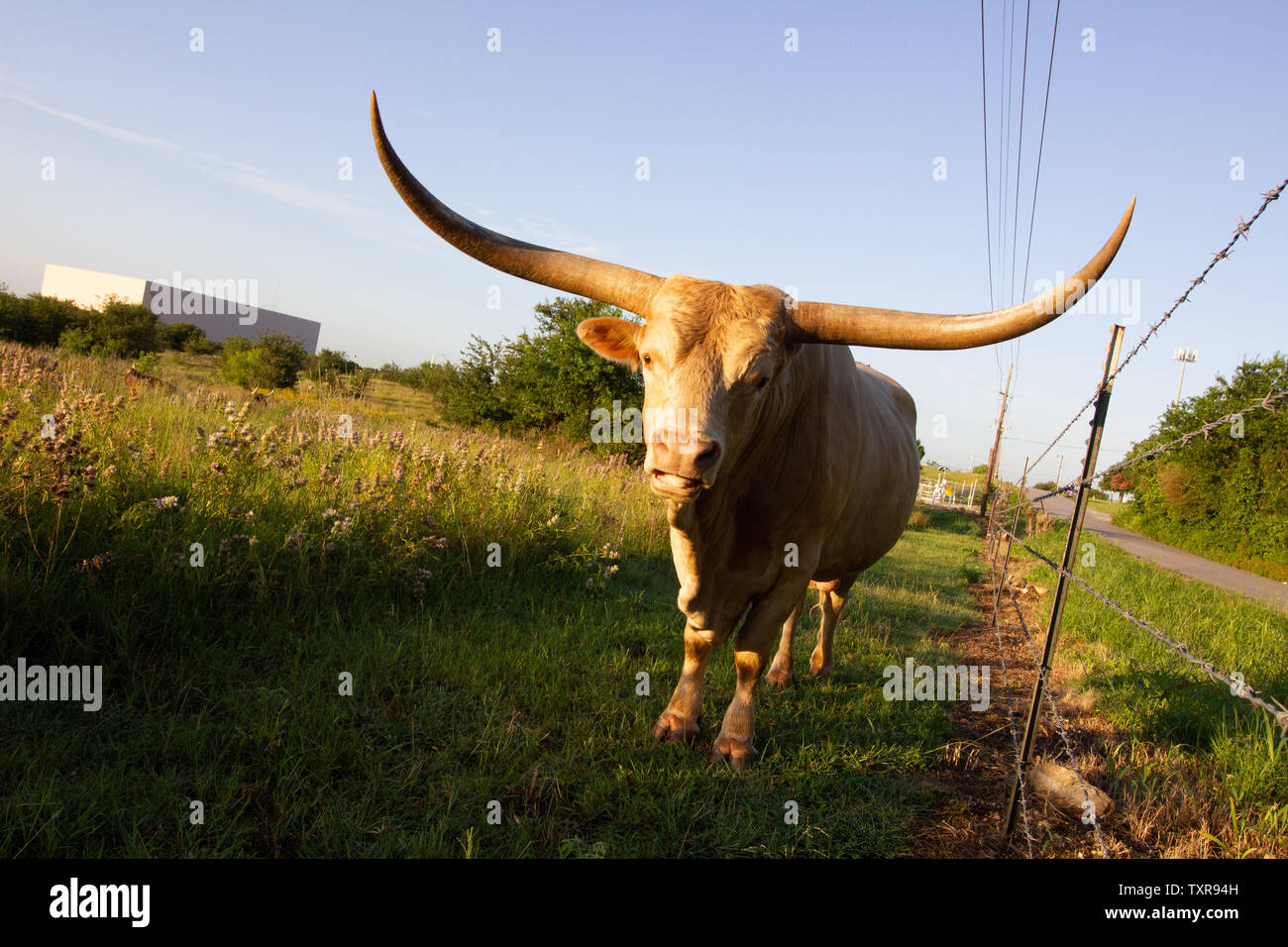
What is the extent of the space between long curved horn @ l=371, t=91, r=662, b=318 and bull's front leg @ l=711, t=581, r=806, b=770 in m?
1.52

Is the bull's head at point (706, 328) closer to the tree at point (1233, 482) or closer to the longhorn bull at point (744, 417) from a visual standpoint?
the longhorn bull at point (744, 417)

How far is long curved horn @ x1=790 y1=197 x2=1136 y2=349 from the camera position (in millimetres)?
1960

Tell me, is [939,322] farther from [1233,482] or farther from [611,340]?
[1233,482]

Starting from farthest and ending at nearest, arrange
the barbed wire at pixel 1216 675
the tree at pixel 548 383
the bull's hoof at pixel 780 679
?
1. the tree at pixel 548 383
2. the bull's hoof at pixel 780 679
3. the barbed wire at pixel 1216 675

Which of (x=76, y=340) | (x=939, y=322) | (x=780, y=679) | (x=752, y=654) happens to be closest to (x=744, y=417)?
(x=939, y=322)

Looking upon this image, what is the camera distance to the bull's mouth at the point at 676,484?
7.15 ft

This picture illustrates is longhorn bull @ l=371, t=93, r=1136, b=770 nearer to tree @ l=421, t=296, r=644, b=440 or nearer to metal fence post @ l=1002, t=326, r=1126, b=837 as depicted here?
metal fence post @ l=1002, t=326, r=1126, b=837

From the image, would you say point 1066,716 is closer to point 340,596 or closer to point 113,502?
point 340,596

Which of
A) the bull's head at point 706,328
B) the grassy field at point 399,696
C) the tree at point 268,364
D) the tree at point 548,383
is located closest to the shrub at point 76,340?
the tree at point 268,364

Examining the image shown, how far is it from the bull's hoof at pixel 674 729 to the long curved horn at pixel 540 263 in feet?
6.43

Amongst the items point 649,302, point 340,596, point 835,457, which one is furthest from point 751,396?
point 340,596

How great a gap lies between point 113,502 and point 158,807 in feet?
6.77

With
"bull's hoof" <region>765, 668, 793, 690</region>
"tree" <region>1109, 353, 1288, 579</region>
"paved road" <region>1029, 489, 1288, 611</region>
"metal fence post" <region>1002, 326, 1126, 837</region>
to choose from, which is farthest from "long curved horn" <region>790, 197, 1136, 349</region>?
"tree" <region>1109, 353, 1288, 579</region>
